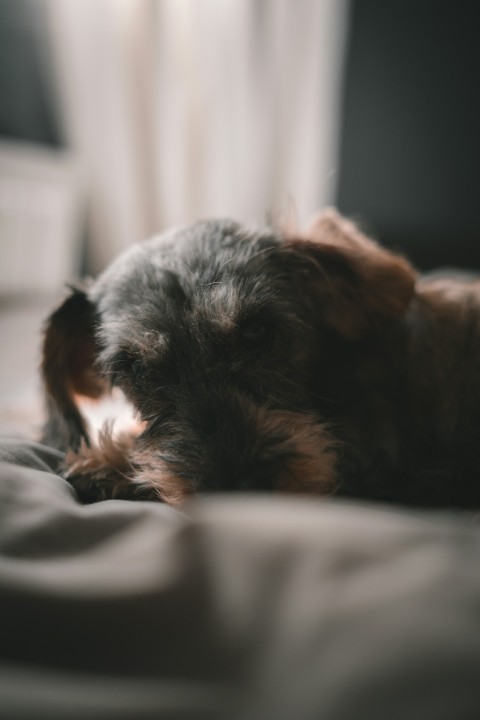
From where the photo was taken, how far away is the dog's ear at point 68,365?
4.92 ft

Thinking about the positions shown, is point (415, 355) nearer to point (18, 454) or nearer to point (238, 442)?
point (238, 442)

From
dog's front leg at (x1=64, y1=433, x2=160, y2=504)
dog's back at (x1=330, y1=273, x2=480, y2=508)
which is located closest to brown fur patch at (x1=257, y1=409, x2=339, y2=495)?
dog's back at (x1=330, y1=273, x2=480, y2=508)

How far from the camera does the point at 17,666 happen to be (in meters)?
0.47

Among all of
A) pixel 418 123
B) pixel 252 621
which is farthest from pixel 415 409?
pixel 418 123

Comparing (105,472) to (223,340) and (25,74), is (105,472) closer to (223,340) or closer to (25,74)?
(223,340)

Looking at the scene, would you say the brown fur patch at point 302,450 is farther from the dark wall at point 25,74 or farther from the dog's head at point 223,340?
the dark wall at point 25,74

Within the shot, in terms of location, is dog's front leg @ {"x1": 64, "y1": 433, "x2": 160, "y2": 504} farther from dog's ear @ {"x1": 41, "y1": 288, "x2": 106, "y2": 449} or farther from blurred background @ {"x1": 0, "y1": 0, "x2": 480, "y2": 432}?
blurred background @ {"x1": 0, "y1": 0, "x2": 480, "y2": 432}

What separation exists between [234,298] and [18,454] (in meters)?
0.59

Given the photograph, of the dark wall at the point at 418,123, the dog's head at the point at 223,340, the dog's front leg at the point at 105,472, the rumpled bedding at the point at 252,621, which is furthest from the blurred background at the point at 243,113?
the rumpled bedding at the point at 252,621

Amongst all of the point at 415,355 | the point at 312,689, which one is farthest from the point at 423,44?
the point at 312,689

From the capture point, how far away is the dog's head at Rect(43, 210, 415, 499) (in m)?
1.18

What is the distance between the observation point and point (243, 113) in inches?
173

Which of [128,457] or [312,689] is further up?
[312,689]

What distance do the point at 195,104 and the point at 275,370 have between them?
3717mm
